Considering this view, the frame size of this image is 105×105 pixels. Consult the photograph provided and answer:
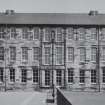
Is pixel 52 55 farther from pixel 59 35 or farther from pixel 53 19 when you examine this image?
pixel 53 19

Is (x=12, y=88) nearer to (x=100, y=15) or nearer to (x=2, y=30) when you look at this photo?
(x=2, y=30)

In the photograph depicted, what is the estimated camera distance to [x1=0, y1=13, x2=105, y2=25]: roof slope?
149ft

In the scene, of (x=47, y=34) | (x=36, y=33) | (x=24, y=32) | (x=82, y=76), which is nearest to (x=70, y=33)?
(x=47, y=34)

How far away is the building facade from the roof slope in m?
0.37

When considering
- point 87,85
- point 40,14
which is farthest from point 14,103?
point 40,14

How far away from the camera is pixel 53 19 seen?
46.7 m

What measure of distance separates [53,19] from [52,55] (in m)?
5.73

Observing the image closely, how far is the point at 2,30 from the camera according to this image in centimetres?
4478

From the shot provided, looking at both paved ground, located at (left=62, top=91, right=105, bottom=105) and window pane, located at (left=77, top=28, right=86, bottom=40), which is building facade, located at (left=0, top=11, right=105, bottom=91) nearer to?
window pane, located at (left=77, top=28, right=86, bottom=40)

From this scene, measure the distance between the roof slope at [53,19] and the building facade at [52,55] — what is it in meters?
0.37

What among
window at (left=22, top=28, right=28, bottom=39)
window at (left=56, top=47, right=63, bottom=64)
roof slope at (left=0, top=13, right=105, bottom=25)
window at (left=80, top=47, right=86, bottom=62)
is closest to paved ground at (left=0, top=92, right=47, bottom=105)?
window at (left=56, top=47, right=63, bottom=64)

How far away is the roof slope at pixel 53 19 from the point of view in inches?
1784

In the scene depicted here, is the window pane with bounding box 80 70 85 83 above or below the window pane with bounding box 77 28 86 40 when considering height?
below

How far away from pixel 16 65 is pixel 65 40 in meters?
6.61
